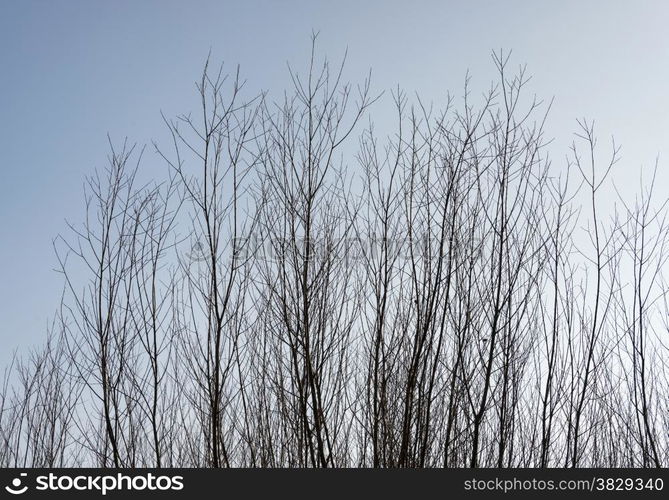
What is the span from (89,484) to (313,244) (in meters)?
1.41

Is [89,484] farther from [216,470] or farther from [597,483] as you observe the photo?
[597,483]

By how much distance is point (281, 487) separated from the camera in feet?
8.81

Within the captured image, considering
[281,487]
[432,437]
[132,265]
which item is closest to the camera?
[281,487]

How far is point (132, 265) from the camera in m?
3.36

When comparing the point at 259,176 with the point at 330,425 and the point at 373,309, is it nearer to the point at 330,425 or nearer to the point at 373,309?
the point at 373,309

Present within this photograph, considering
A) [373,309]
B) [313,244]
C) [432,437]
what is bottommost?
[432,437]

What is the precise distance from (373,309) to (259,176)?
34.3 inches

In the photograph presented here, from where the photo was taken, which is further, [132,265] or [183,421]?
[183,421]

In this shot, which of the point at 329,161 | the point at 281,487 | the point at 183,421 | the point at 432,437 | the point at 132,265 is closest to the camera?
the point at 281,487

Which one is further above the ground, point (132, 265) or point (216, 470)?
point (132, 265)

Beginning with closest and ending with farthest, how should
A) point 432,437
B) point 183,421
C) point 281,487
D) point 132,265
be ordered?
point 281,487 < point 132,265 < point 432,437 < point 183,421

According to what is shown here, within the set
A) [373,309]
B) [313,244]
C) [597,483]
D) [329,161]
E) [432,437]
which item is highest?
[329,161]

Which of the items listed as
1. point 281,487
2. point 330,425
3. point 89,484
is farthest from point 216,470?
point 330,425

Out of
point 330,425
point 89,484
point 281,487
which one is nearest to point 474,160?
point 330,425
